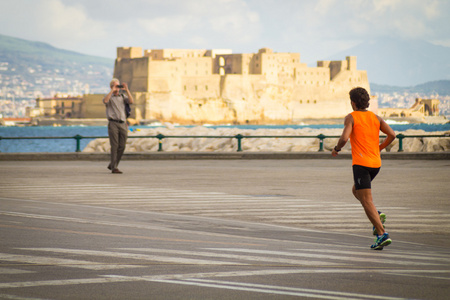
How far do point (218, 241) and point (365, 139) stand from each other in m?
1.57

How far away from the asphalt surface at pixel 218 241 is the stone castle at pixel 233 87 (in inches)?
5427

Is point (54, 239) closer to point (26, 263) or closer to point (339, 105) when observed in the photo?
point (26, 263)

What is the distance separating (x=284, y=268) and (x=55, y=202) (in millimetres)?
5685

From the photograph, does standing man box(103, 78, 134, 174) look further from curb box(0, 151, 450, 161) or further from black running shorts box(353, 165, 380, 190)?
black running shorts box(353, 165, 380, 190)

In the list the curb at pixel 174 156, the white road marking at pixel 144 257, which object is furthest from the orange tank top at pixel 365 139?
the curb at pixel 174 156

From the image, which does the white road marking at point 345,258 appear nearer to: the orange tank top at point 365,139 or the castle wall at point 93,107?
the orange tank top at point 365,139

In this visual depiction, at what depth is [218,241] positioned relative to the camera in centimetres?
672

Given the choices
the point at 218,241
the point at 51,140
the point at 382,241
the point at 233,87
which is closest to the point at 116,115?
the point at 218,241

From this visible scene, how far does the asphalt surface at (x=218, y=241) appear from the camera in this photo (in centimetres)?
472

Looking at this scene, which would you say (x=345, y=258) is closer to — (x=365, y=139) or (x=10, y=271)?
(x=365, y=139)

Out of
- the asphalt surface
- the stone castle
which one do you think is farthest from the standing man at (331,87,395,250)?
the stone castle

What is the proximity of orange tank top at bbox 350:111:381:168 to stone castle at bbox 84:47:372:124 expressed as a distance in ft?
469

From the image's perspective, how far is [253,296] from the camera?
14.7 feet

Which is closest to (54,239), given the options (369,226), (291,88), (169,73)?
(369,226)
